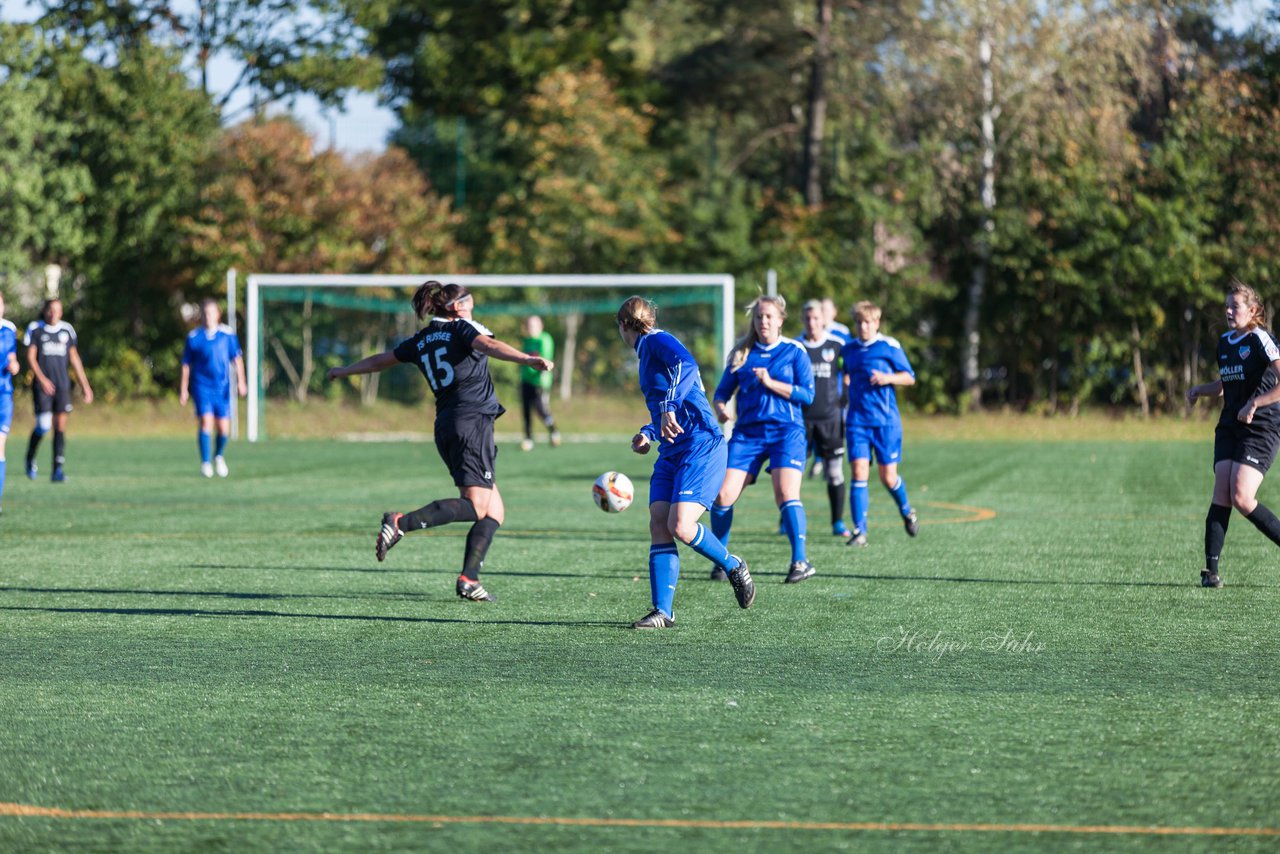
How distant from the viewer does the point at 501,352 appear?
330 inches

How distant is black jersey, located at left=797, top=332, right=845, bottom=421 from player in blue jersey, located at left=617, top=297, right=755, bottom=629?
4127 mm

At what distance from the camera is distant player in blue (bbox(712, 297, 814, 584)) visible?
9547mm

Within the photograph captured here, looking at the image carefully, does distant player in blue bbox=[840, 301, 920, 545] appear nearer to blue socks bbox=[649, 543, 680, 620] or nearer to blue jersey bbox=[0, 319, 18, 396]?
blue socks bbox=[649, 543, 680, 620]

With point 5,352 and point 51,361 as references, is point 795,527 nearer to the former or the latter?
point 5,352

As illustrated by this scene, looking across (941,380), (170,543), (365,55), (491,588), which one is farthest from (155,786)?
(365,55)

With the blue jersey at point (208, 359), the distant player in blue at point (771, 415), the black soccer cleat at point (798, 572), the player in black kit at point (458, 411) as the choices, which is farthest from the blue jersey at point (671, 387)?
the blue jersey at point (208, 359)

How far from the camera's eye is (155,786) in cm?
489

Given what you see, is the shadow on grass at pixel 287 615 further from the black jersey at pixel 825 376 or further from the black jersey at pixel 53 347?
the black jersey at pixel 53 347

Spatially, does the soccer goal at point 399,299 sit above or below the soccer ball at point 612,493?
above

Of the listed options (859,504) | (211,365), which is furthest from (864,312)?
(211,365)

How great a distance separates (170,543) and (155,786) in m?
7.44

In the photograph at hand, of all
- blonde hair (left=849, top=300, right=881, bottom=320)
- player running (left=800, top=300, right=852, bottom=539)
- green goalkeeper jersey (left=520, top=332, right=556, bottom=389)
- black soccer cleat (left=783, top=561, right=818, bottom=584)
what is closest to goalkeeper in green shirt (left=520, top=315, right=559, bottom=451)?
green goalkeeper jersey (left=520, top=332, right=556, bottom=389)

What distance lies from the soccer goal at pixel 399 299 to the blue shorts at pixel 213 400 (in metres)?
8.79

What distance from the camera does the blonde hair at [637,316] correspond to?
777cm
